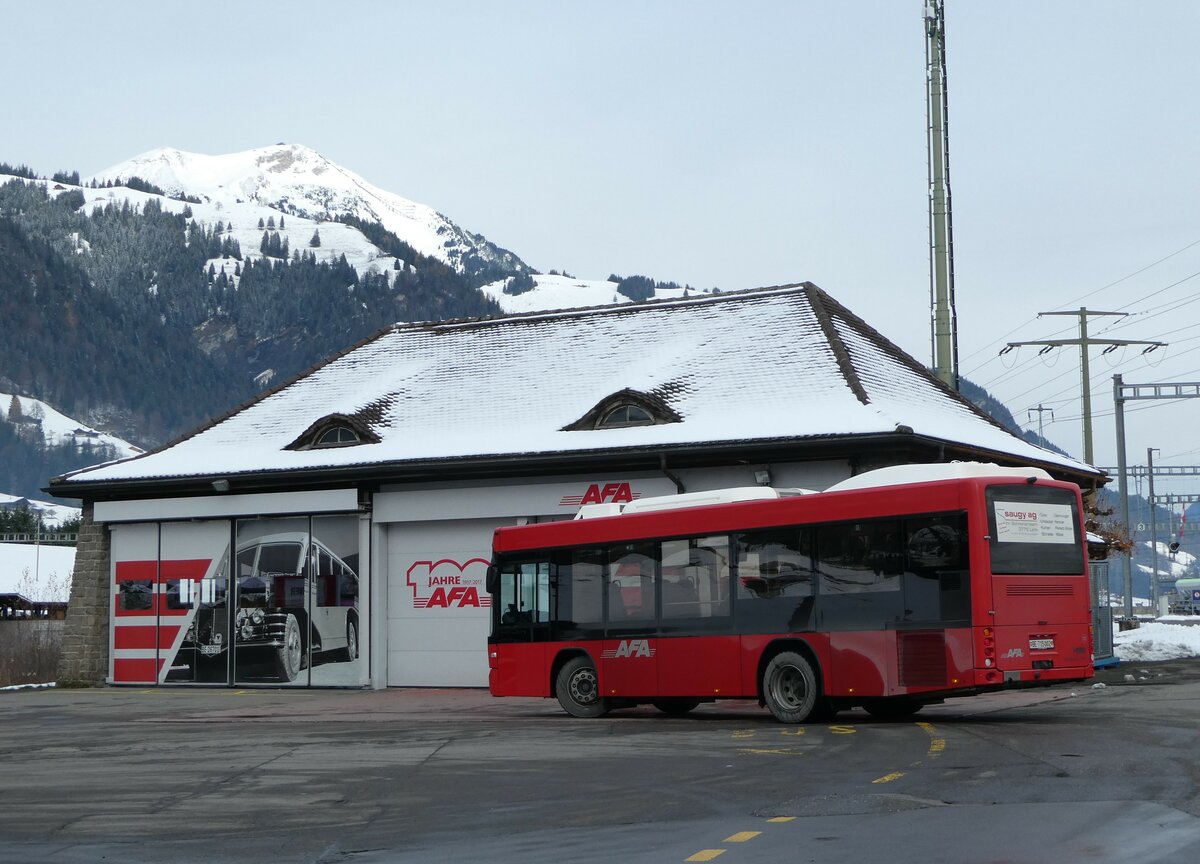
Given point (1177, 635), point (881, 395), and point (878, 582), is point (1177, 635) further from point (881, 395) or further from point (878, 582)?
point (878, 582)

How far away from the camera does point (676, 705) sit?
72.2ft

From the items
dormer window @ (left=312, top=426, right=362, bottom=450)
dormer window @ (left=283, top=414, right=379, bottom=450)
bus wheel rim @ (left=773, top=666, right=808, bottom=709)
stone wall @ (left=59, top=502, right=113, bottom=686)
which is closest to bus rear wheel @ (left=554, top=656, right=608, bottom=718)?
bus wheel rim @ (left=773, top=666, right=808, bottom=709)

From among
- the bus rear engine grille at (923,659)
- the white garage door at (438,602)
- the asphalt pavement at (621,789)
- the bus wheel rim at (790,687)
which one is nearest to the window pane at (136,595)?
the white garage door at (438,602)

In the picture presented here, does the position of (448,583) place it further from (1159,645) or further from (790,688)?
(1159,645)

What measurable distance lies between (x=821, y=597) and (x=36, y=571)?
9829 cm

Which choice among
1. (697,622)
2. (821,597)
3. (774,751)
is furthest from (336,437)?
(774,751)

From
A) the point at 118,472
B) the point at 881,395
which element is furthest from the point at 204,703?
the point at 881,395

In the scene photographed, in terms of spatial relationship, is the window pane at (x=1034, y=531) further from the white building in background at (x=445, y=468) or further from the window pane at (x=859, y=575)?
the white building in background at (x=445, y=468)

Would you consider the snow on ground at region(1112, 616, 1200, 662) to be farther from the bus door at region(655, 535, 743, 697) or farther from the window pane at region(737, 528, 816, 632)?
the window pane at region(737, 528, 816, 632)

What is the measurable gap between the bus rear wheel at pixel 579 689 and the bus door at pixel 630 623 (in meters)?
0.31

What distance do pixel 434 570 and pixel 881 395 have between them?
879 cm

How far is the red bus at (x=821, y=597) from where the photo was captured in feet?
57.9

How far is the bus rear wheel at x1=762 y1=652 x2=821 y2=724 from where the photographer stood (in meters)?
19.0

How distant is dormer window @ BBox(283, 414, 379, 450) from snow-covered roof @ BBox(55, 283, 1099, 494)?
202 mm
